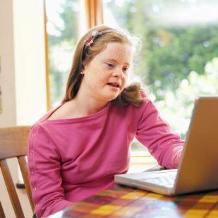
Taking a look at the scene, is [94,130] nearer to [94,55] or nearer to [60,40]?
[94,55]

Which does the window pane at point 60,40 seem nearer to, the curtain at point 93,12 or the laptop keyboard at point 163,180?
the curtain at point 93,12

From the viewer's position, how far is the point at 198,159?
85cm

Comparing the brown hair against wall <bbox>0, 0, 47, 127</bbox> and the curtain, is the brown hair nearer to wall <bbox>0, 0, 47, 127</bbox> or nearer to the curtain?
wall <bbox>0, 0, 47, 127</bbox>

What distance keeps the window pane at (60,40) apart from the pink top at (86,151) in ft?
3.33

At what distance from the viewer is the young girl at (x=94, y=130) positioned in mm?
1209

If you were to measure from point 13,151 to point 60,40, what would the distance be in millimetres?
1082

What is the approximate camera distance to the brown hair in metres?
1.31

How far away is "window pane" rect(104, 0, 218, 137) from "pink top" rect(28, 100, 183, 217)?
0.87 metres

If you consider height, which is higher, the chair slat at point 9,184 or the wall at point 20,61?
the wall at point 20,61

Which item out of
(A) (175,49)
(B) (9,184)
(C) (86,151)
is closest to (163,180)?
(C) (86,151)

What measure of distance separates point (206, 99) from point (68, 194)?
0.61m

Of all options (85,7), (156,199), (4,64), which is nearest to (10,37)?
(4,64)

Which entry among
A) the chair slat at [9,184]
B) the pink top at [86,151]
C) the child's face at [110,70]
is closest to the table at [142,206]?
the pink top at [86,151]

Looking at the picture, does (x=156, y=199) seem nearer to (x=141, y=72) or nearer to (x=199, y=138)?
(x=199, y=138)
